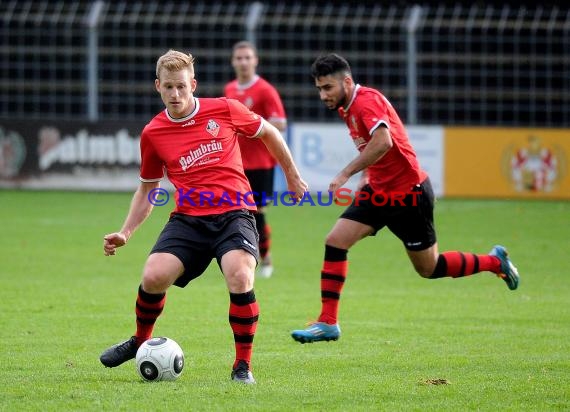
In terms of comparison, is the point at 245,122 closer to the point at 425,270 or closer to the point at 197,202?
the point at 197,202

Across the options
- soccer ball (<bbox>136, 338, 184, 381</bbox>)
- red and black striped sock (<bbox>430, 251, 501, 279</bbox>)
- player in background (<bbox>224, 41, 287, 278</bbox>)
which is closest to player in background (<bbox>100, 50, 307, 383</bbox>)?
soccer ball (<bbox>136, 338, 184, 381</bbox>)

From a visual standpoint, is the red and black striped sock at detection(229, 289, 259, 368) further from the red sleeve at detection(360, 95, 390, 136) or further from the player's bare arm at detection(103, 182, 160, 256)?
the red sleeve at detection(360, 95, 390, 136)

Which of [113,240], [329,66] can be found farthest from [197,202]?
[329,66]

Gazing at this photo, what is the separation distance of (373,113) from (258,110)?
4.56 meters

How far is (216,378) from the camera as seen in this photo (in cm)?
680

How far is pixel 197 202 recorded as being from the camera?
22.9 ft

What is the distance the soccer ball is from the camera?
21.9 feet

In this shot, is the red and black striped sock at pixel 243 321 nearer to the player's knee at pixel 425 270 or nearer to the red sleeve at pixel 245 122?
the red sleeve at pixel 245 122

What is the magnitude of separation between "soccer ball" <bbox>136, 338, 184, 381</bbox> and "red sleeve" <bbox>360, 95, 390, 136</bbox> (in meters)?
2.38

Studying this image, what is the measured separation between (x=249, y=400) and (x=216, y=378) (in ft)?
2.38

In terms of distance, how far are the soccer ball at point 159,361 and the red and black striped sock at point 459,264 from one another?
282 cm

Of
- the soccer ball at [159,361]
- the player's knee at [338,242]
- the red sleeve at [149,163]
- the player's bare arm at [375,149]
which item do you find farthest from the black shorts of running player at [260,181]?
the soccer ball at [159,361]

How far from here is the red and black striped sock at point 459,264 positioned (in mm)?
8922

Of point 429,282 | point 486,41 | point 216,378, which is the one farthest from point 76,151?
point 216,378
